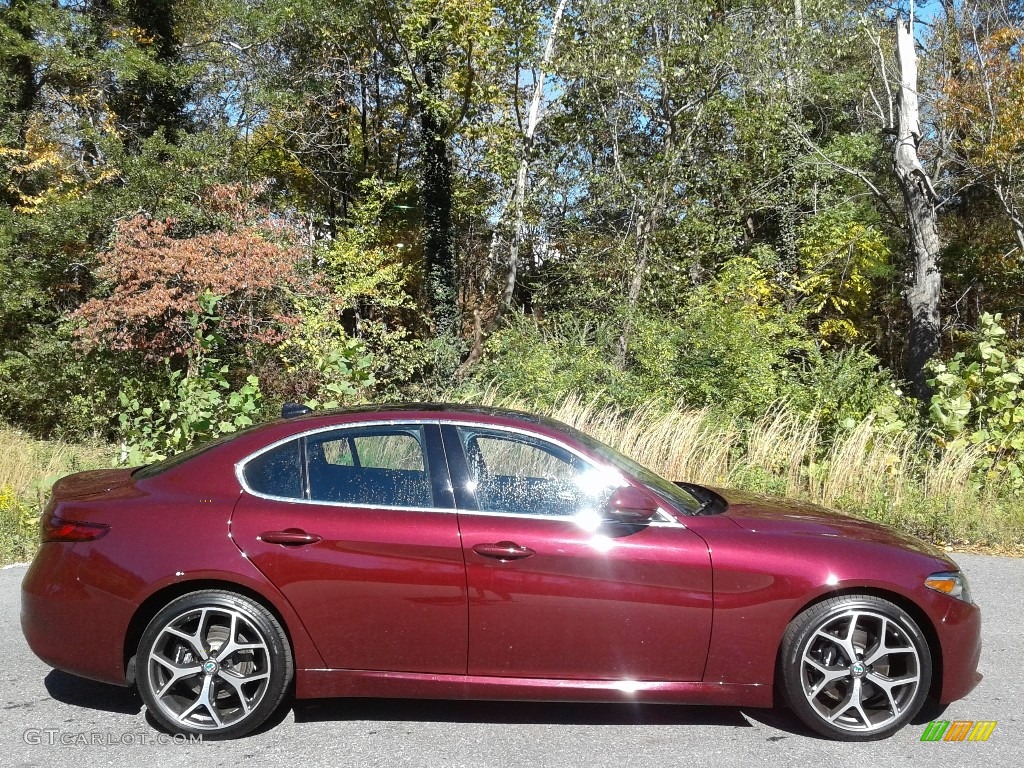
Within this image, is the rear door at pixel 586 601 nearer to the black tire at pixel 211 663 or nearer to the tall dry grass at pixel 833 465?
the black tire at pixel 211 663

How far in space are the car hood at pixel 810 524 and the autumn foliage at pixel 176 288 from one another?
10466mm

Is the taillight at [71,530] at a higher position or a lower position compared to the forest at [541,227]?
lower

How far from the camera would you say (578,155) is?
21.8 metres

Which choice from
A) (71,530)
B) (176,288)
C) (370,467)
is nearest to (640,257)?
(176,288)

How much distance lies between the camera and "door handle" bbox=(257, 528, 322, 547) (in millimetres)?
3908

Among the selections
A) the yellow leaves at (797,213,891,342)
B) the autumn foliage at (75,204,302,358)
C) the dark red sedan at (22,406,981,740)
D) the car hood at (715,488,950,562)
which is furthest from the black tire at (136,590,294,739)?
the yellow leaves at (797,213,891,342)

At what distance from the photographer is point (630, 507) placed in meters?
3.94

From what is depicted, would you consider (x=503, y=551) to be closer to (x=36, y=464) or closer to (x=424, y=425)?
(x=424, y=425)

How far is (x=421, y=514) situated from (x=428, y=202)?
1790cm

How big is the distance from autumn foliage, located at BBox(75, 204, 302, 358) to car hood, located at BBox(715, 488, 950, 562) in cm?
1047

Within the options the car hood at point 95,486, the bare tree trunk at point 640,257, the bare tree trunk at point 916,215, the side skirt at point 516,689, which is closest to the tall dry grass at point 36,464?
the car hood at point 95,486

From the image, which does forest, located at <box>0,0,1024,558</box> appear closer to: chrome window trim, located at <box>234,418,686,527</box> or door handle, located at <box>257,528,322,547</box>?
chrome window trim, located at <box>234,418,686,527</box>

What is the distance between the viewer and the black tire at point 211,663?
12.8 feet

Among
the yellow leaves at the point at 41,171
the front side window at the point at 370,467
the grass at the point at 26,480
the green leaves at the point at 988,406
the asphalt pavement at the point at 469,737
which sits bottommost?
the grass at the point at 26,480
